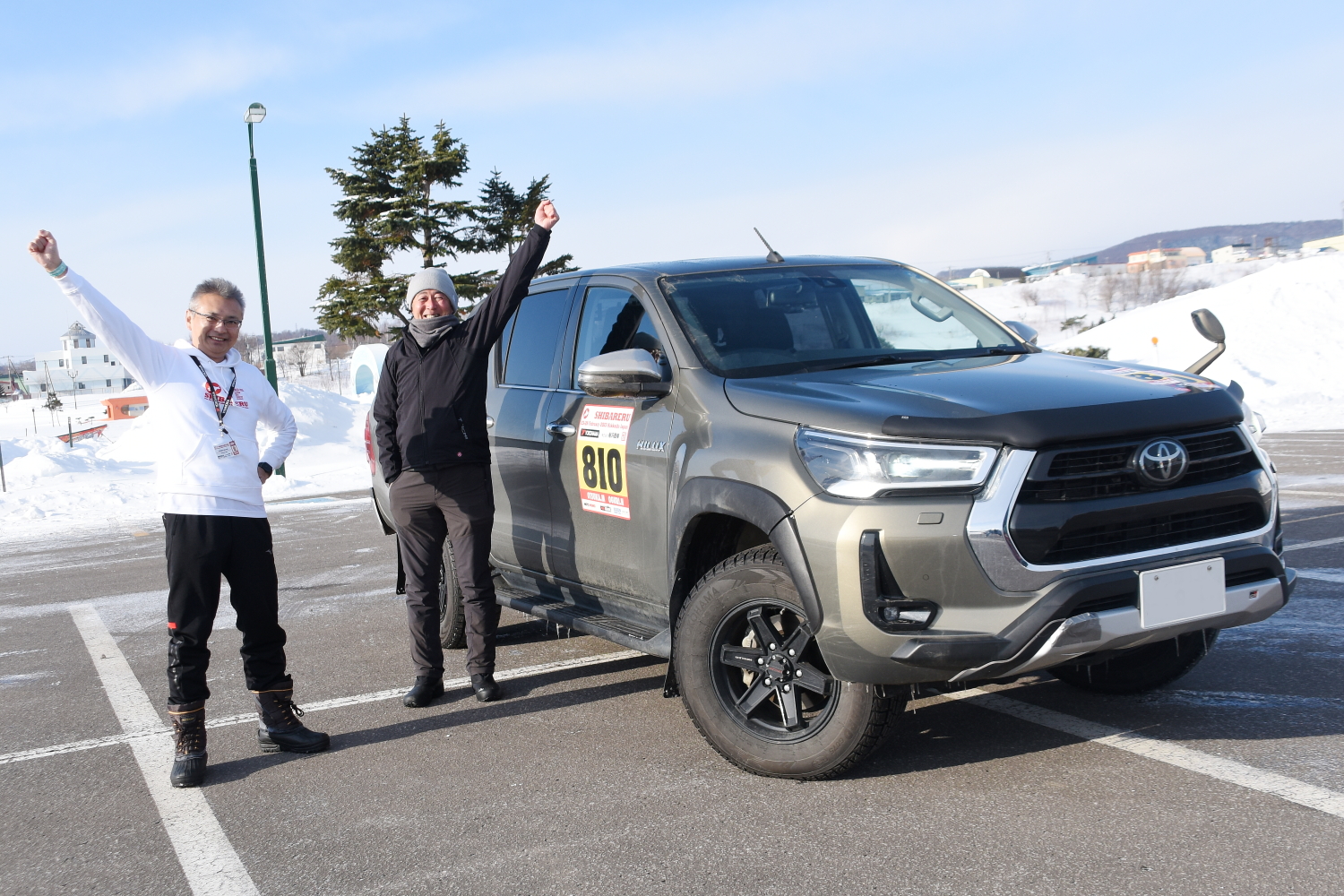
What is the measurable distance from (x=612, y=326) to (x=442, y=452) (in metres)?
0.94

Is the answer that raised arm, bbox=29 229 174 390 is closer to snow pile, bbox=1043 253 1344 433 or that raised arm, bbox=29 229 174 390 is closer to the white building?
snow pile, bbox=1043 253 1344 433

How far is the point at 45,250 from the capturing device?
379cm

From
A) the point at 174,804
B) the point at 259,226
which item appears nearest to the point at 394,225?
the point at 259,226

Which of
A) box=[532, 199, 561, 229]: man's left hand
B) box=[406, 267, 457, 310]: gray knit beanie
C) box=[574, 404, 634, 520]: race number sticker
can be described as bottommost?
box=[574, 404, 634, 520]: race number sticker

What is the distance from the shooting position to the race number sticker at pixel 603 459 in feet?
14.9

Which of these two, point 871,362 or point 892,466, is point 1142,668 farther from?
point 892,466

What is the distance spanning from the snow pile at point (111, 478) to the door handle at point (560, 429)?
5.39 ft

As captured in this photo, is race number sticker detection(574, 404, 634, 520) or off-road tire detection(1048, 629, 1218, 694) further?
race number sticker detection(574, 404, 634, 520)

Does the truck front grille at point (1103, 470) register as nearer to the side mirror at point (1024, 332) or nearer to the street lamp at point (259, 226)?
the side mirror at point (1024, 332)

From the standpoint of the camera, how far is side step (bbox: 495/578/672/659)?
168 inches

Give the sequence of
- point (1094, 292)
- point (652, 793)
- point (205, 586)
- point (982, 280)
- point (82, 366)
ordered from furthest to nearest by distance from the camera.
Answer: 1. point (982, 280)
2. point (82, 366)
3. point (1094, 292)
4. point (205, 586)
5. point (652, 793)

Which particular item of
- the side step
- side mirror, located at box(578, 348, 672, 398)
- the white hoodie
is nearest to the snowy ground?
the side step

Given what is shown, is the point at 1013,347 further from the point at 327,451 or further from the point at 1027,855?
the point at 327,451

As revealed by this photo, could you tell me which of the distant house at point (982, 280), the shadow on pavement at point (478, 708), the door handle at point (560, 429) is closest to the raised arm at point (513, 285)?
the door handle at point (560, 429)
